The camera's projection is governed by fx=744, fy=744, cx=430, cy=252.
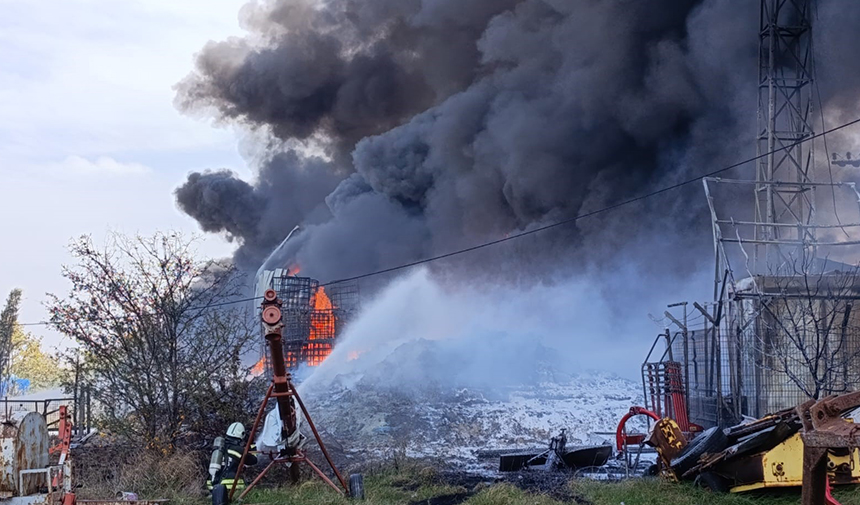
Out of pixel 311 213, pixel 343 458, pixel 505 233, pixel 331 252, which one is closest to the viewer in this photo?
pixel 343 458

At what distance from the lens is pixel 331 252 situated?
116 feet

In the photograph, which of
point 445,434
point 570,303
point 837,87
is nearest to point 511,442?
point 445,434

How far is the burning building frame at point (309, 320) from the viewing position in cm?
2342

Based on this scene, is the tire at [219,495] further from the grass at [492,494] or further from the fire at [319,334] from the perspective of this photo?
the fire at [319,334]

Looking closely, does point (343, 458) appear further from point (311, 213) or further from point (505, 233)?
point (311, 213)

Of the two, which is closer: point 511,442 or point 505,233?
point 511,442

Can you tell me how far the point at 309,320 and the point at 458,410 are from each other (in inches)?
Result: 395

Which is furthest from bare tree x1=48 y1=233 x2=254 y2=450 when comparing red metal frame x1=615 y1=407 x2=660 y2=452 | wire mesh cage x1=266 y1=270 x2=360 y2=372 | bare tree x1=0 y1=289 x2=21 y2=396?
bare tree x1=0 y1=289 x2=21 y2=396

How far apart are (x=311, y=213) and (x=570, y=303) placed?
71.7 ft

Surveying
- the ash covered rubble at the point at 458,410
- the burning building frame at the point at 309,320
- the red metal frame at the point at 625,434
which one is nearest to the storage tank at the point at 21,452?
the ash covered rubble at the point at 458,410

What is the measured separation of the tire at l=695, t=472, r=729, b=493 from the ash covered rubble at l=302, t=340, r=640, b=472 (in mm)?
3693

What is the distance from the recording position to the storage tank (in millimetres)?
6195

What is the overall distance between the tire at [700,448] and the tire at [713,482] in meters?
0.16

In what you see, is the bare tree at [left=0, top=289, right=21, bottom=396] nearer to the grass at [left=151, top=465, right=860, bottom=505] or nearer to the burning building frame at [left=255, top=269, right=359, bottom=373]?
the burning building frame at [left=255, top=269, right=359, bottom=373]
